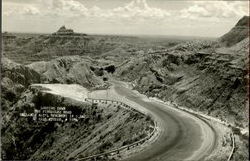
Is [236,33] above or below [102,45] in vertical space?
above

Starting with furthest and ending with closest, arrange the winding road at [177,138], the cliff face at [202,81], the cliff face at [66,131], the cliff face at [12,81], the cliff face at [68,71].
A: the cliff face at [68,71]
the cliff face at [12,81]
the cliff face at [202,81]
the cliff face at [66,131]
the winding road at [177,138]

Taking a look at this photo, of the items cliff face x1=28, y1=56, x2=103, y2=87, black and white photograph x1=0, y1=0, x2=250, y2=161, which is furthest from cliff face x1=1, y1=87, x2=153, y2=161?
cliff face x1=28, y1=56, x2=103, y2=87

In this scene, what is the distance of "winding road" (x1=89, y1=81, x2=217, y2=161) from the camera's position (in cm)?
2630

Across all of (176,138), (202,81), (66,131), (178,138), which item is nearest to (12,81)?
(66,131)

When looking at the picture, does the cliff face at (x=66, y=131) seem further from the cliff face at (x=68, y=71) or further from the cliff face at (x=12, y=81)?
the cliff face at (x=68, y=71)

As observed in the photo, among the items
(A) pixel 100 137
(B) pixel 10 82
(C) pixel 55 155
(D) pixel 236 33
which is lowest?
(C) pixel 55 155

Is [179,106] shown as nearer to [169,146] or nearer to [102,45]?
[169,146]

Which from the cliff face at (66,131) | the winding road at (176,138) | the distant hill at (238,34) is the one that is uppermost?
the distant hill at (238,34)

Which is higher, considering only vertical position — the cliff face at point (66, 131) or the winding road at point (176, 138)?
the winding road at point (176, 138)

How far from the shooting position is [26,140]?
130 ft

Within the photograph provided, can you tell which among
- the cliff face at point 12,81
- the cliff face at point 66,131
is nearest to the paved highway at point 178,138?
the cliff face at point 66,131

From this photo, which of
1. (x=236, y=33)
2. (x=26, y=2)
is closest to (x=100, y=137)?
(x=26, y=2)

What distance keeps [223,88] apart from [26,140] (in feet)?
74.7

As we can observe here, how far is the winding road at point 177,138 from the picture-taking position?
26297 millimetres
